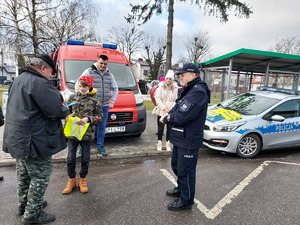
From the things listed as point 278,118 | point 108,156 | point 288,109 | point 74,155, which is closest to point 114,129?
point 108,156

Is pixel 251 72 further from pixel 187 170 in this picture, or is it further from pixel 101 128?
pixel 187 170

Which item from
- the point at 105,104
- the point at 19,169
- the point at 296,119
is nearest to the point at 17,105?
the point at 19,169

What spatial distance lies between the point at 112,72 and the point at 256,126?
3.89 m

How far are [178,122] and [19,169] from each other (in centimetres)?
194

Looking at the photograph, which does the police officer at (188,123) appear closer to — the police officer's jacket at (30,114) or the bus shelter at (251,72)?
the police officer's jacket at (30,114)

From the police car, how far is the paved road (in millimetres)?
448

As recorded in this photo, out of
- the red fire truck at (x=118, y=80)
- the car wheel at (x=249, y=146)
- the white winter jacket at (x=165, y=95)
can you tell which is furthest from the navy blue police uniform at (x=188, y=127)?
the car wheel at (x=249, y=146)

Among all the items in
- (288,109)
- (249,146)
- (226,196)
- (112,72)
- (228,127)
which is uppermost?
(112,72)

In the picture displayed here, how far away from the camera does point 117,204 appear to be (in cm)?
281

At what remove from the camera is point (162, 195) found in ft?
10.1

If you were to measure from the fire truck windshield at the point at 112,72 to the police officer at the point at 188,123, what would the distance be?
305 cm

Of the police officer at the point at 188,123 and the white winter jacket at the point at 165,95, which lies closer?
the police officer at the point at 188,123

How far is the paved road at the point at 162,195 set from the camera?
256 centimetres

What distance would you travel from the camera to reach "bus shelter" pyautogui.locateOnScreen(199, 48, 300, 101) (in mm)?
9187
